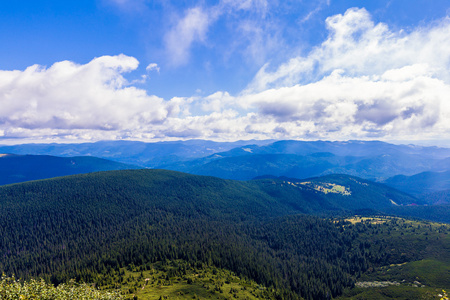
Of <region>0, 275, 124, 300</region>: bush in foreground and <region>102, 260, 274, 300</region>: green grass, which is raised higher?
<region>0, 275, 124, 300</region>: bush in foreground

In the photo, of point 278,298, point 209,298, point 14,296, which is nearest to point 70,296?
point 14,296

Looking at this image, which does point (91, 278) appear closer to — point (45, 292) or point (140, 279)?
point (140, 279)

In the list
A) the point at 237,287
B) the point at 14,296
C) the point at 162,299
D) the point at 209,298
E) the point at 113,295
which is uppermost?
the point at 14,296

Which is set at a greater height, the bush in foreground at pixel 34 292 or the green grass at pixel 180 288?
the bush in foreground at pixel 34 292

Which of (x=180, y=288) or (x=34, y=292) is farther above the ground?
(x=34, y=292)

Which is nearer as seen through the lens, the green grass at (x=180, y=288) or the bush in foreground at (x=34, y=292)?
the bush in foreground at (x=34, y=292)

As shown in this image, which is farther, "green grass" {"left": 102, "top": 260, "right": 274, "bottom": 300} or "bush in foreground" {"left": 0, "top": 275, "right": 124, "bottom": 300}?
"green grass" {"left": 102, "top": 260, "right": 274, "bottom": 300}

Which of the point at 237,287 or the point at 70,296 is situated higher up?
the point at 70,296

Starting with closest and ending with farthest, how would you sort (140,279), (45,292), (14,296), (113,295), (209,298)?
1. (14,296)
2. (45,292)
3. (113,295)
4. (209,298)
5. (140,279)

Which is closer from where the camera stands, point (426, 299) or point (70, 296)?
point (70, 296)

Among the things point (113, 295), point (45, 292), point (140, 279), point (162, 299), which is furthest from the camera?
point (140, 279)

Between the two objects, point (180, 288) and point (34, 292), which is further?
point (180, 288)
